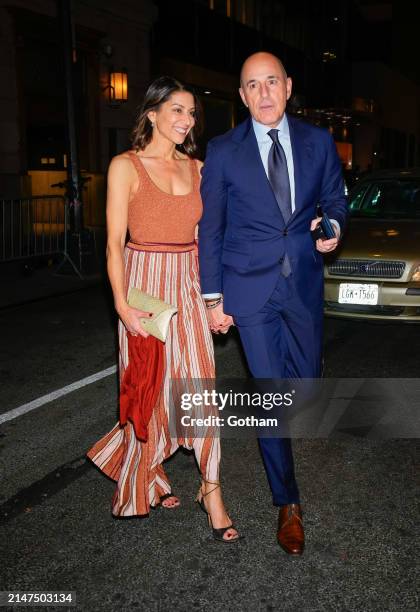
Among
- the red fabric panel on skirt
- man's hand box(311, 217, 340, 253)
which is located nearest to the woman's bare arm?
the red fabric panel on skirt

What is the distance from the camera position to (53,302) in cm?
907

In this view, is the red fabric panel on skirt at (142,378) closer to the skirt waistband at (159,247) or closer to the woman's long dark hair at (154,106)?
the skirt waistband at (159,247)

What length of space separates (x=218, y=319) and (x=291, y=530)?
104 cm

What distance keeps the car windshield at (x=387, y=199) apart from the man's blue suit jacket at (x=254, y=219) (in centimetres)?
460

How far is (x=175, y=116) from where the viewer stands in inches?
119

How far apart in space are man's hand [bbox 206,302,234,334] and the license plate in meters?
3.38

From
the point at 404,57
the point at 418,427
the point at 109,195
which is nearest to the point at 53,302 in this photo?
the point at 418,427

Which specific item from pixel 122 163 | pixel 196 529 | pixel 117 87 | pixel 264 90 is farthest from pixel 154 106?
pixel 117 87

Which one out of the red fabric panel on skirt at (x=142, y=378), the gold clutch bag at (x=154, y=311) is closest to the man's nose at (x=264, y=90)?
the gold clutch bag at (x=154, y=311)

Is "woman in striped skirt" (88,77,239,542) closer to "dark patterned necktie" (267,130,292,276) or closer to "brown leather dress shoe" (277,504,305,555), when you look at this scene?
"brown leather dress shoe" (277,504,305,555)

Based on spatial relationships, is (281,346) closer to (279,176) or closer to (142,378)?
(142,378)

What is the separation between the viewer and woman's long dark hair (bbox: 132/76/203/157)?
302 centimetres

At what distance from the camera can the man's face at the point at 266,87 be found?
2992 mm

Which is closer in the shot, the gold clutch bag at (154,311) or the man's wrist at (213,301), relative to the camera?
the gold clutch bag at (154,311)
